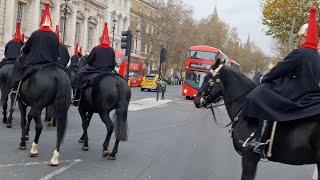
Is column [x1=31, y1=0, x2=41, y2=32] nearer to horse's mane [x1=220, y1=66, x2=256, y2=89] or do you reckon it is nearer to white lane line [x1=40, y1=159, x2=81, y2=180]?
white lane line [x1=40, y1=159, x2=81, y2=180]

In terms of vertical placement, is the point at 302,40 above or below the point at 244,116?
above

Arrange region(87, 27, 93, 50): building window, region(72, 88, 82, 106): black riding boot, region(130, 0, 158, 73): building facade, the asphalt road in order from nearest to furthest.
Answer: the asphalt road < region(72, 88, 82, 106): black riding boot < region(87, 27, 93, 50): building window < region(130, 0, 158, 73): building facade

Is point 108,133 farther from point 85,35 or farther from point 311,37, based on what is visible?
point 85,35

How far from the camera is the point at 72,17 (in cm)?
6406

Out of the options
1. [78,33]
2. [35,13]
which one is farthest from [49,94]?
[78,33]

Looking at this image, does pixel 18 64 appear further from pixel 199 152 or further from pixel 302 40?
pixel 302 40

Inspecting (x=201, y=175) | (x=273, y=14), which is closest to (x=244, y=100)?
(x=201, y=175)

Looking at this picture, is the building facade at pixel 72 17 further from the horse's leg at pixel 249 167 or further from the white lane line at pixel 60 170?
the horse's leg at pixel 249 167

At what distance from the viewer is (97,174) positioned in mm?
8117

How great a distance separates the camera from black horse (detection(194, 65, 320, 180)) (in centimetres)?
600

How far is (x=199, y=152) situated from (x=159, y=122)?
6.65 metres

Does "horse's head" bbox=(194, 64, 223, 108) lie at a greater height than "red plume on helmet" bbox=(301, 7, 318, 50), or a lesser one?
lesser

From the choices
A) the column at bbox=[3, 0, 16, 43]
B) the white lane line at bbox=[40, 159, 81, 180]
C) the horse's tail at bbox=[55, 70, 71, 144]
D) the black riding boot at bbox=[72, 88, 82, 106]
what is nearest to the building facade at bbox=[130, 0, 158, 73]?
the column at bbox=[3, 0, 16, 43]

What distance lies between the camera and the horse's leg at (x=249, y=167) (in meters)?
6.21
